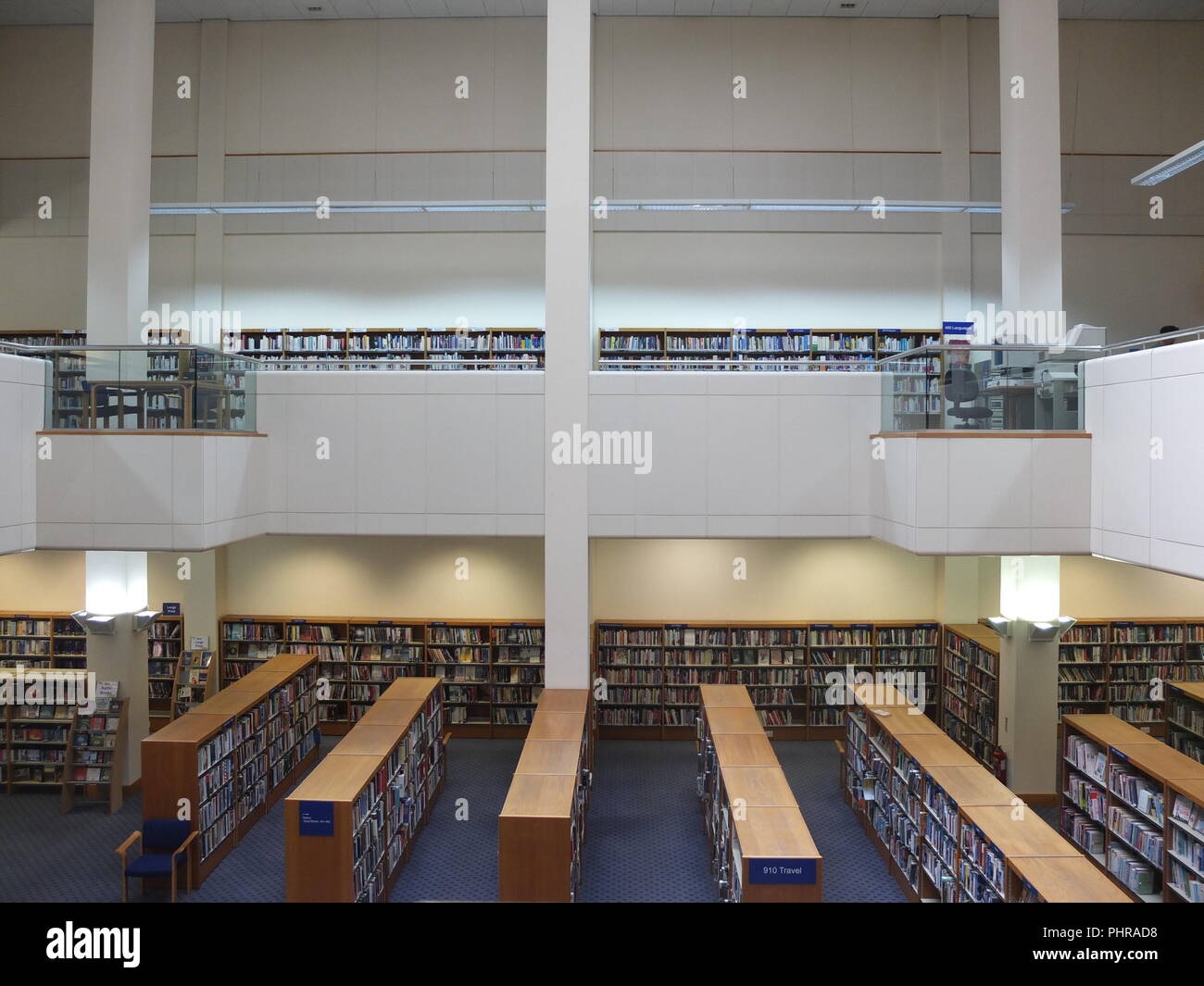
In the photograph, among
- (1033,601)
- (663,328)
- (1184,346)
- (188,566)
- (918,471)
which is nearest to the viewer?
(1184,346)

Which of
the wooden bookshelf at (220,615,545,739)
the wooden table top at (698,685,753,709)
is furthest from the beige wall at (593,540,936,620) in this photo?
the wooden table top at (698,685,753,709)

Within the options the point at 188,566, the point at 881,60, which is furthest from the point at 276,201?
the point at 881,60

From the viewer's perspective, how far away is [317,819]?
531 centimetres

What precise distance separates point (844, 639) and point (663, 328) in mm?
4836

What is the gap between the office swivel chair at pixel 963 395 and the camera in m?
6.39

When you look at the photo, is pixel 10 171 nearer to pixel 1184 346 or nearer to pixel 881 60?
pixel 881 60

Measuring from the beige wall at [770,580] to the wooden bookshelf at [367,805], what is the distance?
10.4 ft

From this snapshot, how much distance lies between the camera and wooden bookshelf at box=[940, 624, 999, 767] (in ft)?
28.4

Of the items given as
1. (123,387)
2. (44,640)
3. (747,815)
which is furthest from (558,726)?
(44,640)

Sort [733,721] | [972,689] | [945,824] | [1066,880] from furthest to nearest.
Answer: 1. [972,689]
2. [733,721]
3. [945,824]
4. [1066,880]

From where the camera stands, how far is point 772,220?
11.2 metres

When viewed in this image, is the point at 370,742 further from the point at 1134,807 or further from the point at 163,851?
the point at 1134,807

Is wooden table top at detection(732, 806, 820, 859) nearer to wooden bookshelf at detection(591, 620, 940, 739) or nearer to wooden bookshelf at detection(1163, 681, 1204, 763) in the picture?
wooden bookshelf at detection(591, 620, 940, 739)

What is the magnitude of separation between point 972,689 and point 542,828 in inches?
249
